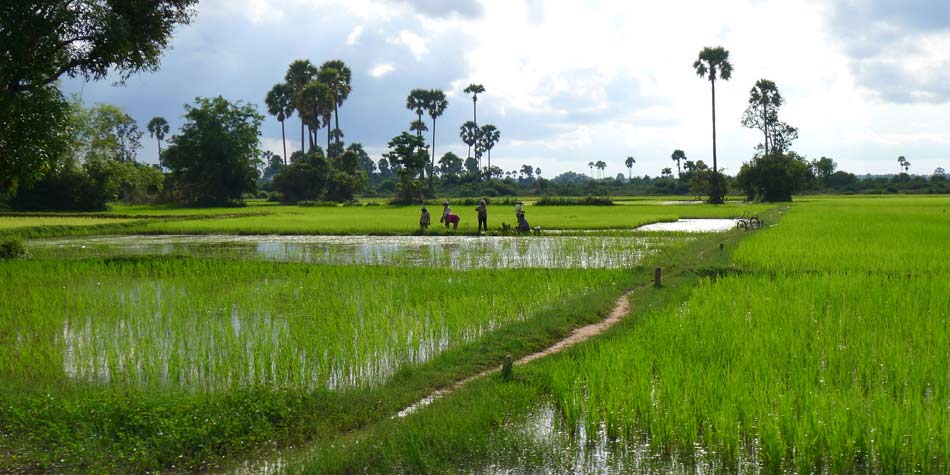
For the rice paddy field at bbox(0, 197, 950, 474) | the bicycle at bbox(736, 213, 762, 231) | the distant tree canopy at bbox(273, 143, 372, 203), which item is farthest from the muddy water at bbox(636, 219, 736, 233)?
the distant tree canopy at bbox(273, 143, 372, 203)

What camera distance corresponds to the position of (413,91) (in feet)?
267

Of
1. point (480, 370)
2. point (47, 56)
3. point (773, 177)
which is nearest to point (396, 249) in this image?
point (47, 56)

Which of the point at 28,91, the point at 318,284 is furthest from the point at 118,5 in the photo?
the point at 318,284

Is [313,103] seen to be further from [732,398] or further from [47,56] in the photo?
[732,398]

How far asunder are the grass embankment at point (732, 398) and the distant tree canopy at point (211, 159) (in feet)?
158

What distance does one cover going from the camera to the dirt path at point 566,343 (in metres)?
5.77

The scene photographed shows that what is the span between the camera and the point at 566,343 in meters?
7.82

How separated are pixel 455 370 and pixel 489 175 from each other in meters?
96.7

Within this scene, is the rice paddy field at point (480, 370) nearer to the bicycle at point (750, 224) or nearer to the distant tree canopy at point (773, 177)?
the bicycle at point (750, 224)

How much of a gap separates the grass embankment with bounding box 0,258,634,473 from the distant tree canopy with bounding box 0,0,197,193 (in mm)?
4237

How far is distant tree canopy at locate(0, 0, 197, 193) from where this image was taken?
15.1 meters

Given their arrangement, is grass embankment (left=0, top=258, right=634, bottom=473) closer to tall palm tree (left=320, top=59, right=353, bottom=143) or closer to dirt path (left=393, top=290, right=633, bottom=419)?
dirt path (left=393, top=290, right=633, bottom=419)

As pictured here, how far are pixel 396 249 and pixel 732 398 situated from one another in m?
13.8

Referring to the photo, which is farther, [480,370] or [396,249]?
[396,249]
